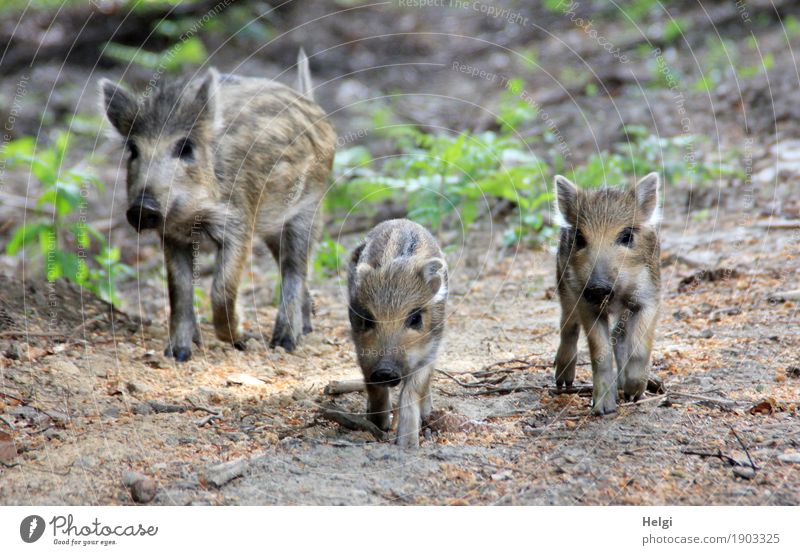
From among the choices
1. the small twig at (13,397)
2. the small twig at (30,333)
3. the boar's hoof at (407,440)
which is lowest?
the boar's hoof at (407,440)

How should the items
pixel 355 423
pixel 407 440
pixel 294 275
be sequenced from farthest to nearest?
pixel 294 275 < pixel 355 423 < pixel 407 440

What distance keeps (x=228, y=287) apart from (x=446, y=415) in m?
3.12

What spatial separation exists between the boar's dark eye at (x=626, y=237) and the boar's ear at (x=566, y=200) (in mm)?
386

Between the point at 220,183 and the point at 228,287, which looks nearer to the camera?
the point at 228,287

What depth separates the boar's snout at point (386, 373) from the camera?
605cm

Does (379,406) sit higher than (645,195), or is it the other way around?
(645,195)

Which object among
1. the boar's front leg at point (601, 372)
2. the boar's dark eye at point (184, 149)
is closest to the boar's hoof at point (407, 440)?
the boar's front leg at point (601, 372)

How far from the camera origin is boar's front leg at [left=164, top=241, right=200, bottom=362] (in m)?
8.71

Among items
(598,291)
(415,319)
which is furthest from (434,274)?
(598,291)

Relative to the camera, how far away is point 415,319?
21.5 feet

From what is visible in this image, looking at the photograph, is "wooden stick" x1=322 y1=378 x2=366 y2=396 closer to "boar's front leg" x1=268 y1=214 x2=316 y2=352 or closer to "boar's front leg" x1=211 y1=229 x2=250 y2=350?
"boar's front leg" x1=211 y1=229 x2=250 y2=350

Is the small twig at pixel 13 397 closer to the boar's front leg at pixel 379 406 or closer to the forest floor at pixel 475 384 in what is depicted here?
the forest floor at pixel 475 384

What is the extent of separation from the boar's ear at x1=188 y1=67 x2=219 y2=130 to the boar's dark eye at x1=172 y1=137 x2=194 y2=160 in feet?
0.68

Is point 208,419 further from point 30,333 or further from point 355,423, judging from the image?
point 30,333
